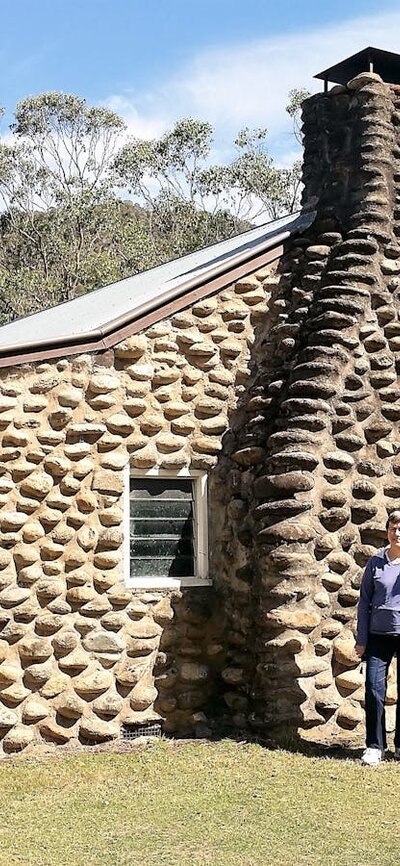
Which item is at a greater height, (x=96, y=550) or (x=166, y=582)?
(x=96, y=550)

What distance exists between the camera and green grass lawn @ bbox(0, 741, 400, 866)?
19.6 ft

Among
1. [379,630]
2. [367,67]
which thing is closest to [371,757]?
[379,630]

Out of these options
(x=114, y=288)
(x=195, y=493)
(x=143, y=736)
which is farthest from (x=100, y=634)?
(x=114, y=288)

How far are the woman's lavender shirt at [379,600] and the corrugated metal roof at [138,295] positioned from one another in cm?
292

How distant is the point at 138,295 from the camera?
10539mm

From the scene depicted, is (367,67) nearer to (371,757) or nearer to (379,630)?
(379,630)

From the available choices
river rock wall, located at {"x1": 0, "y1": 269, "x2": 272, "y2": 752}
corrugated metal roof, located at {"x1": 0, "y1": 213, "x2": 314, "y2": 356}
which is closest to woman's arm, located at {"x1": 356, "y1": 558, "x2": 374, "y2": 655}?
river rock wall, located at {"x1": 0, "y1": 269, "x2": 272, "y2": 752}

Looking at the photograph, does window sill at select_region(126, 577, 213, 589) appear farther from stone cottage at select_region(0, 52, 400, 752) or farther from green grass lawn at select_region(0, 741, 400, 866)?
green grass lawn at select_region(0, 741, 400, 866)

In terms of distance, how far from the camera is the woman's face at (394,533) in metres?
8.02

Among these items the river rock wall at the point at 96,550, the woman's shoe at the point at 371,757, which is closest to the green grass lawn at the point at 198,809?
the woman's shoe at the point at 371,757

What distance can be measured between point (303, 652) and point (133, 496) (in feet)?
6.40

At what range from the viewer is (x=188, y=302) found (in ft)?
31.5

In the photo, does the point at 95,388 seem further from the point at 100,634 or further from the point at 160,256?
the point at 160,256

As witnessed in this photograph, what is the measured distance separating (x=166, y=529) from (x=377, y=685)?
2413mm
